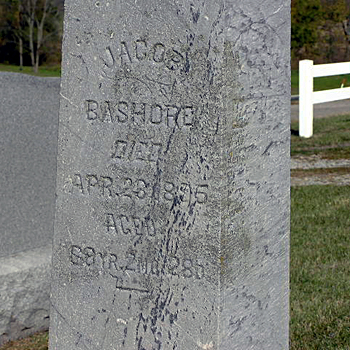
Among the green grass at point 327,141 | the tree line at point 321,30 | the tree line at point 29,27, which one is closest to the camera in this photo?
the green grass at point 327,141

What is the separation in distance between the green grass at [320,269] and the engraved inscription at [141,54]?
223cm

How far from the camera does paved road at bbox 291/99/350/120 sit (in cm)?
1672

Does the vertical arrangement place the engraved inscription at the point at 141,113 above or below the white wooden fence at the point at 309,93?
above

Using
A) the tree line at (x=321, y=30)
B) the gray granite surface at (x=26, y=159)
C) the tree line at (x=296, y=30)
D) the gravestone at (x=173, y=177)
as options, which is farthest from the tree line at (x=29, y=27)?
the gravestone at (x=173, y=177)

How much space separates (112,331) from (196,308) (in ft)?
1.23

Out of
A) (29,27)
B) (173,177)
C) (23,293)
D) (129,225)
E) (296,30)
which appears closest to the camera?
(173,177)

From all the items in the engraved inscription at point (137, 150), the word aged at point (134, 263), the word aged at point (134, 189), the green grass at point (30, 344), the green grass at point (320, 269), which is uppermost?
the engraved inscription at point (137, 150)

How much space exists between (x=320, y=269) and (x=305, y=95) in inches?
280

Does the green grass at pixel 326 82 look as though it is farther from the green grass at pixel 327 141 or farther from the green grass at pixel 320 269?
the green grass at pixel 320 269

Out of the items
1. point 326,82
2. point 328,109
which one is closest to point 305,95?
point 328,109

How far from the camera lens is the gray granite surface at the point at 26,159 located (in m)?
5.04

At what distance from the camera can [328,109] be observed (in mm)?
17859

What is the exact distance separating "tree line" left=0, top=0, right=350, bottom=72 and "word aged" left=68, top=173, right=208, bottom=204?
28.9 metres

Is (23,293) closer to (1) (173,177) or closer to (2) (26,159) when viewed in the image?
(2) (26,159)
